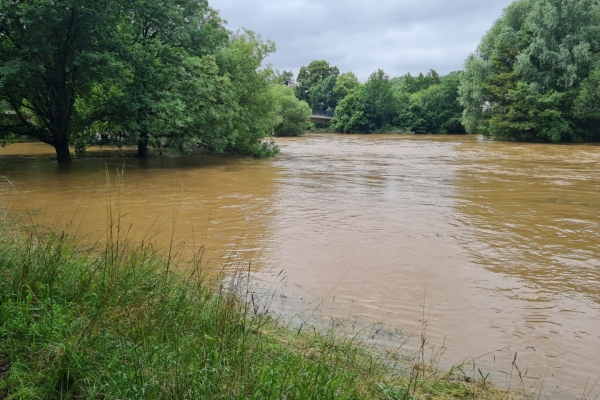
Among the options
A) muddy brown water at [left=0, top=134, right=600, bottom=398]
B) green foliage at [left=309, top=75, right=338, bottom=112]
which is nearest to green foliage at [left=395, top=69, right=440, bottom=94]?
green foliage at [left=309, top=75, right=338, bottom=112]

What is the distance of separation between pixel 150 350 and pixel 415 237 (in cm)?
745

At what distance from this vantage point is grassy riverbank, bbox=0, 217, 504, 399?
2.69 m

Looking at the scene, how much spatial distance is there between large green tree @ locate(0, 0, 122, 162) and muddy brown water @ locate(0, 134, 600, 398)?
290 cm

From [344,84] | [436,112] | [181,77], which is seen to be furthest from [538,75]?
[344,84]

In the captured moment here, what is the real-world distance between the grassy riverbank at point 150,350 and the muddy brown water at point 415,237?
4.53 ft

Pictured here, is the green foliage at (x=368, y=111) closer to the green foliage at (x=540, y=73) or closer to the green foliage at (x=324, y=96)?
the green foliage at (x=324, y=96)

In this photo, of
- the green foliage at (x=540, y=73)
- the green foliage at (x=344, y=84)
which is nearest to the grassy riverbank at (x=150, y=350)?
the green foliage at (x=540, y=73)

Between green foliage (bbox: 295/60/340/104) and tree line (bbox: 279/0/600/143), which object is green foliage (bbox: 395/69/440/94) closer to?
green foliage (bbox: 295/60/340/104)

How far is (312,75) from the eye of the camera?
405 feet

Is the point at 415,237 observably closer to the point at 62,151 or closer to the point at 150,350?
the point at 150,350

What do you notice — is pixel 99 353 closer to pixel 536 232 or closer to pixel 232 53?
pixel 536 232

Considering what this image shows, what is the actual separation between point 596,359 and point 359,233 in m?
5.62

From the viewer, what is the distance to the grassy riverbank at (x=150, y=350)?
8.82 feet

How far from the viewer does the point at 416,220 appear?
11.3 metres
